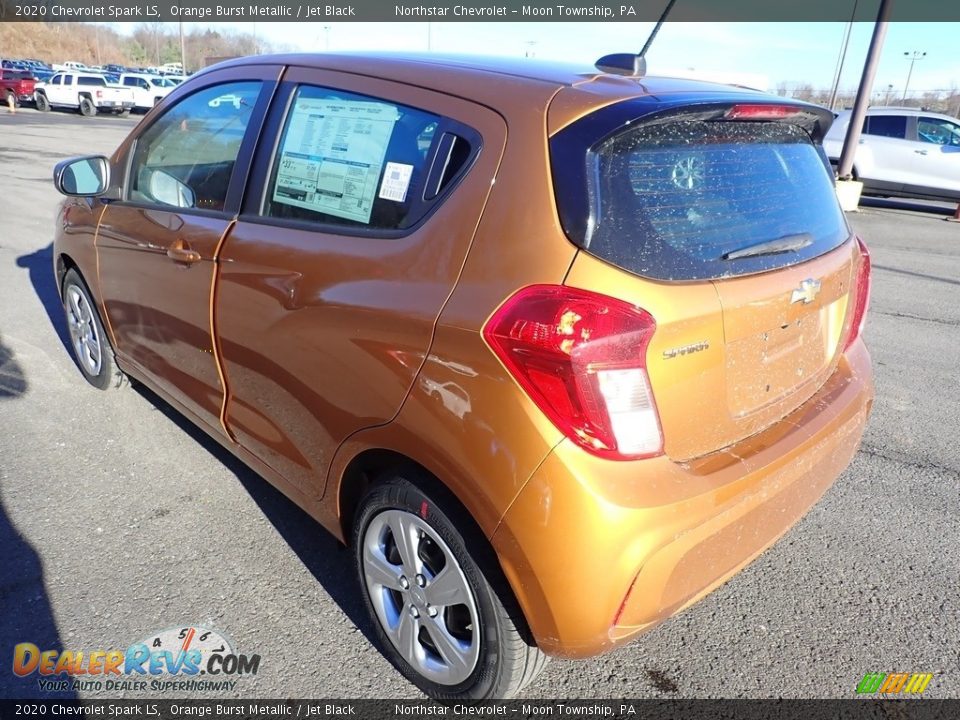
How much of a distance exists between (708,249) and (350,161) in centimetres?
115

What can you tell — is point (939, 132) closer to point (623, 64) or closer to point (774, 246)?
point (623, 64)

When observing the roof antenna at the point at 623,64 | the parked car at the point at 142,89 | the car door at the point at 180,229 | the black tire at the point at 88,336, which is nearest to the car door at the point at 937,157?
the roof antenna at the point at 623,64

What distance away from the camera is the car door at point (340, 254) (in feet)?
6.31

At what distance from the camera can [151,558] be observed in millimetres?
2781

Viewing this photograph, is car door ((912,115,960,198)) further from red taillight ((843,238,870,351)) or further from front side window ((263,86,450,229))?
front side window ((263,86,450,229))

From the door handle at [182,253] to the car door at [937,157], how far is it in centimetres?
1564

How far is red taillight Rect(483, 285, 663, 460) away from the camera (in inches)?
65.2

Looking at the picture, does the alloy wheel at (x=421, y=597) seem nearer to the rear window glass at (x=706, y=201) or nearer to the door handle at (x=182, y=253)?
the rear window glass at (x=706, y=201)

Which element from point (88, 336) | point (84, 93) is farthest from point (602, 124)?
point (84, 93)

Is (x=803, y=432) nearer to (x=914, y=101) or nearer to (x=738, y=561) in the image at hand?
(x=738, y=561)

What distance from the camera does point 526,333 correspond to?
5.52ft

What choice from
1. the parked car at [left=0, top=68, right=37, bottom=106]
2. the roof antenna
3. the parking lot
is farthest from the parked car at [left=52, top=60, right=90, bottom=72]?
the roof antenna

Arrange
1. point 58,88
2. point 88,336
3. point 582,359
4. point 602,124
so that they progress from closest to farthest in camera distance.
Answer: point 582,359 → point 602,124 → point 88,336 → point 58,88

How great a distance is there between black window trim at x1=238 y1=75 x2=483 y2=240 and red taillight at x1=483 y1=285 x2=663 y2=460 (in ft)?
1.51
